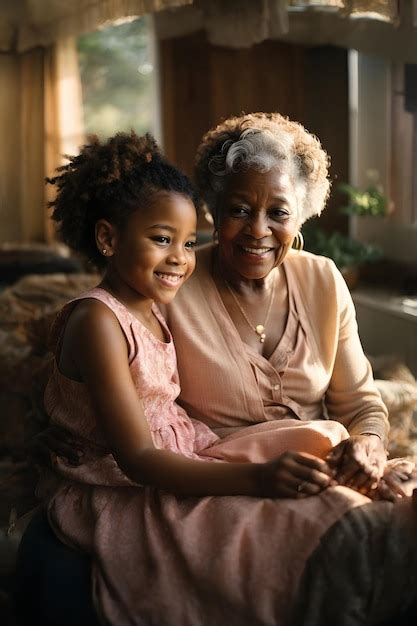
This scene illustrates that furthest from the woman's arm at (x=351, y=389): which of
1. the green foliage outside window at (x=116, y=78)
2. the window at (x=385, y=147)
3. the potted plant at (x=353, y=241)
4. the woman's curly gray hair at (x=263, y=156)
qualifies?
the green foliage outside window at (x=116, y=78)

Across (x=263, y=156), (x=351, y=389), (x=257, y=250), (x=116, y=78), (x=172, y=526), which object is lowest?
(x=172, y=526)

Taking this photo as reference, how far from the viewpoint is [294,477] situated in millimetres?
1431

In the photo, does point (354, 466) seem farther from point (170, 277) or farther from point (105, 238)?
point (105, 238)

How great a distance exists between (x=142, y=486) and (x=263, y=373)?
0.43m

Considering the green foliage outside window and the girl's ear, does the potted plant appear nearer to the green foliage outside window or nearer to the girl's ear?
the girl's ear

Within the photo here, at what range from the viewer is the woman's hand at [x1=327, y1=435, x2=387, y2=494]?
1510mm

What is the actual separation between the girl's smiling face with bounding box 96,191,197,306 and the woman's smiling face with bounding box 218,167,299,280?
0.65 ft

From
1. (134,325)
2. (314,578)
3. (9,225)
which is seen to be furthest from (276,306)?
(9,225)

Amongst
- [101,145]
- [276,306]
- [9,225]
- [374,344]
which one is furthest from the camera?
[9,225]

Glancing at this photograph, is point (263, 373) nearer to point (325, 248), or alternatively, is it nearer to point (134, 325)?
point (134, 325)

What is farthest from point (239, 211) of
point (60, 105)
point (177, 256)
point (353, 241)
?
point (60, 105)

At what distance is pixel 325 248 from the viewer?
3.64m

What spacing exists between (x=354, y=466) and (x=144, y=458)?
1.26ft

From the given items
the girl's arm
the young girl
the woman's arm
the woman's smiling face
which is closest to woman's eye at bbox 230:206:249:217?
the woman's smiling face
